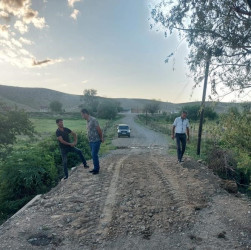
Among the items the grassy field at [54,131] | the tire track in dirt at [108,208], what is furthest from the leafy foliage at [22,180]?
the grassy field at [54,131]

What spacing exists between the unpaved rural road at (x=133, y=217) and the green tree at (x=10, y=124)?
5080 millimetres

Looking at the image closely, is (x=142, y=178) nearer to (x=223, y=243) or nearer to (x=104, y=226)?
(x=104, y=226)

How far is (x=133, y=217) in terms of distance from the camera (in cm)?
464

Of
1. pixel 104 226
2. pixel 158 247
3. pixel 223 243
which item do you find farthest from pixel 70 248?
pixel 223 243

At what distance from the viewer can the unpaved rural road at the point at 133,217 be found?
3.83 meters

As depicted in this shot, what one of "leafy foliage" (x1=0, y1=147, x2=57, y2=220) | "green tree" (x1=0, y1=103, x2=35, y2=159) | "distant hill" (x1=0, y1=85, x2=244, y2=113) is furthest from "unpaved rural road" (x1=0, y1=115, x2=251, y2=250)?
"distant hill" (x1=0, y1=85, x2=244, y2=113)

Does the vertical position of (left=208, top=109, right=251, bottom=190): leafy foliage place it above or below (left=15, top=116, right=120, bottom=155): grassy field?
above

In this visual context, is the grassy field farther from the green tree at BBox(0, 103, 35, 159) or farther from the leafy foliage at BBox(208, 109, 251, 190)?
the leafy foliage at BBox(208, 109, 251, 190)

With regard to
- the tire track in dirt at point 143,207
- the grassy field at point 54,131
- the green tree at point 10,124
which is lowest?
the grassy field at point 54,131

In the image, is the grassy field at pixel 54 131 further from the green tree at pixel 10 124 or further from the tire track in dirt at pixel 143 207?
the tire track in dirt at pixel 143 207

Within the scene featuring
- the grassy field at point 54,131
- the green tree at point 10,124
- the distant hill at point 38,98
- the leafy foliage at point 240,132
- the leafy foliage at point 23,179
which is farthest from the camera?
the distant hill at point 38,98

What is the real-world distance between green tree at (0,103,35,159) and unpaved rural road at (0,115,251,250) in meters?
5.08

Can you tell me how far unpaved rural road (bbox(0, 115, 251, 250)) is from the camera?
3.83m

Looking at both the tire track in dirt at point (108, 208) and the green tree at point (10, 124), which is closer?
the tire track in dirt at point (108, 208)
